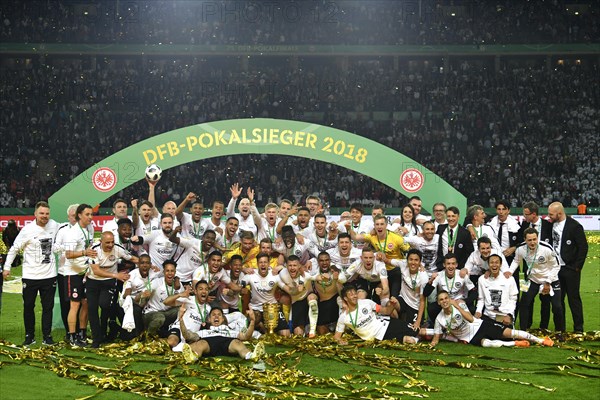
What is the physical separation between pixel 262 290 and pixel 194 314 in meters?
1.42

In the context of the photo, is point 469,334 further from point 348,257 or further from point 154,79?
point 154,79

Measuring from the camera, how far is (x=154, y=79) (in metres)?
39.4

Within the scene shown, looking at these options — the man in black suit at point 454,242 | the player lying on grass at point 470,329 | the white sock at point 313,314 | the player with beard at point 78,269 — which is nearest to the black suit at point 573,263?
the player lying on grass at point 470,329

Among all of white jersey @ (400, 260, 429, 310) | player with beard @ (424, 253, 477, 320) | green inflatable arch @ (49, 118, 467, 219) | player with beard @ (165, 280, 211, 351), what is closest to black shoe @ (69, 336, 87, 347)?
player with beard @ (165, 280, 211, 351)

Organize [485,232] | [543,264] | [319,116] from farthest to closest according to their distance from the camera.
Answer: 1. [319,116]
2. [485,232]
3. [543,264]

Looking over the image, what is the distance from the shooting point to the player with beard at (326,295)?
1212cm

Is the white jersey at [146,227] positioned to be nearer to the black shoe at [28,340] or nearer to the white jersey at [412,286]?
the black shoe at [28,340]

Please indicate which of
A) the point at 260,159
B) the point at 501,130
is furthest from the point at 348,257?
the point at 501,130

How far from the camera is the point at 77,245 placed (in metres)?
11.5

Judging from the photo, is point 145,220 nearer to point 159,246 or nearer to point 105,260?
point 159,246

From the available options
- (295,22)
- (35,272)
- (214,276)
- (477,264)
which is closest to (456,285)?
(477,264)

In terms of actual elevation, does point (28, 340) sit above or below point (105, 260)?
below

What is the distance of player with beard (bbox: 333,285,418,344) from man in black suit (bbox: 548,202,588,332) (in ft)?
7.94

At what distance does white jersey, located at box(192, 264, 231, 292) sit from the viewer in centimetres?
1190
